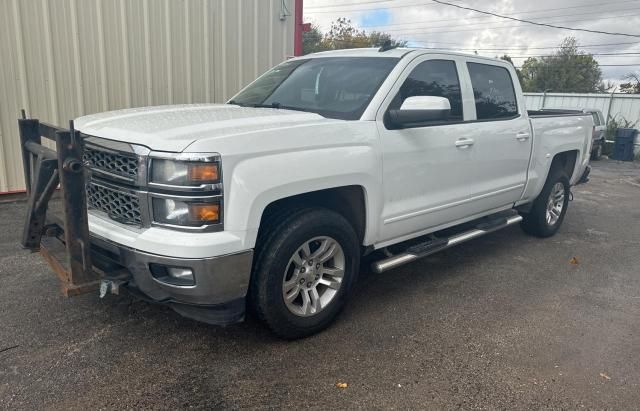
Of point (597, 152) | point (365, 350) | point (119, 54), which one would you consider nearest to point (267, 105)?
Answer: point (365, 350)

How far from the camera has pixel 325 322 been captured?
11.5 feet

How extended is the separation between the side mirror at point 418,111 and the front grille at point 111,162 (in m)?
1.80

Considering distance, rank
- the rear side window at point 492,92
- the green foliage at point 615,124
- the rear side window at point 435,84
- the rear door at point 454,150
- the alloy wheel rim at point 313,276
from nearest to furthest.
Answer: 1. the alloy wheel rim at point 313,276
2. the rear door at point 454,150
3. the rear side window at point 435,84
4. the rear side window at point 492,92
5. the green foliage at point 615,124

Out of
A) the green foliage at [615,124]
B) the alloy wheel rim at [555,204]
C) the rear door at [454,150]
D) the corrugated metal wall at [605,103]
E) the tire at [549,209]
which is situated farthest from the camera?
the corrugated metal wall at [605,103]

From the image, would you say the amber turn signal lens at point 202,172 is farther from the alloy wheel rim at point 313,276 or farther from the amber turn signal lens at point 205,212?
the alloy wheel rim at point 313,276

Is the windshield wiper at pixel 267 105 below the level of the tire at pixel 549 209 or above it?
above

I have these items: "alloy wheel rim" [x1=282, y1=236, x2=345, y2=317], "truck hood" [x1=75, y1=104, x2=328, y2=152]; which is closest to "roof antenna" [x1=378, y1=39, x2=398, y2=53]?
"truck hood" [x1=75, y1=104, x2=328, y2=152]

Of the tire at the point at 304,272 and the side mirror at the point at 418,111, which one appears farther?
the side mirror at the point at 418,111

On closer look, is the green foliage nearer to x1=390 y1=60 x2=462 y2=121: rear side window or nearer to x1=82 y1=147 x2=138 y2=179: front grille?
x1=390 y1=60 x2=462 y2=121: rear side window

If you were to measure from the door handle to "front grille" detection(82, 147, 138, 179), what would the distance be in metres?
2.64

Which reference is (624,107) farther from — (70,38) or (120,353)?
(120,353)

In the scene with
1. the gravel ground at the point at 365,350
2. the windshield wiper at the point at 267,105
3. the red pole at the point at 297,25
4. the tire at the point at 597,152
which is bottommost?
the tire at the point at 597,152

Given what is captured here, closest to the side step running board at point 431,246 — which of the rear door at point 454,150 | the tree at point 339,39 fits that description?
the rear door at point 454,150

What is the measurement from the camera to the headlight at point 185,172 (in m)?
2.66
